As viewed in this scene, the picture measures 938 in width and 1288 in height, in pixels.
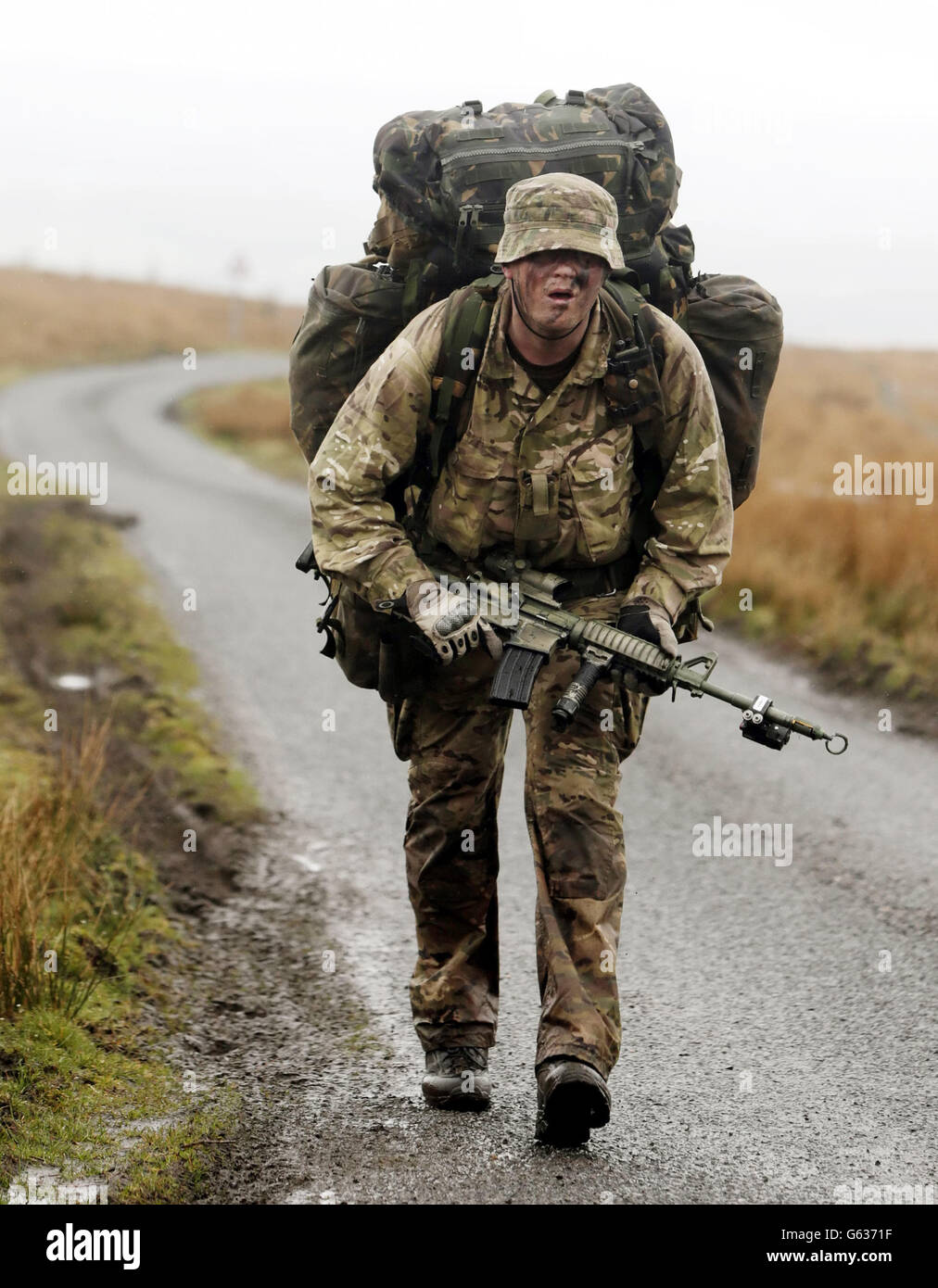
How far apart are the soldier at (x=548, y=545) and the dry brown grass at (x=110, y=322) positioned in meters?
31.2

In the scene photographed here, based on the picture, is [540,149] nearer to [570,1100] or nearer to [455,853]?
[455,853]

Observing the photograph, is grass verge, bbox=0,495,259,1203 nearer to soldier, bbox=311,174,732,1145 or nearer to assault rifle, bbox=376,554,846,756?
soldier, bbox=311,174,732,1145

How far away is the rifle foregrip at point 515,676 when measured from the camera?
3436mm

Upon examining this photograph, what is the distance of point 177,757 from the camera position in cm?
668

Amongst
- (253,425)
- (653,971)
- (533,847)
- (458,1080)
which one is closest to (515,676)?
(533,847)

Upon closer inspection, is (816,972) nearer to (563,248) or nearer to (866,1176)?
(866,1176)

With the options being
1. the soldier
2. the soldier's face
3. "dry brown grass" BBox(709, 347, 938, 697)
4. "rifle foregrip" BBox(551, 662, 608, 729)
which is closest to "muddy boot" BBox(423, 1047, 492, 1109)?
the soldier

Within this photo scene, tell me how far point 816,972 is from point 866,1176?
1.32 meters

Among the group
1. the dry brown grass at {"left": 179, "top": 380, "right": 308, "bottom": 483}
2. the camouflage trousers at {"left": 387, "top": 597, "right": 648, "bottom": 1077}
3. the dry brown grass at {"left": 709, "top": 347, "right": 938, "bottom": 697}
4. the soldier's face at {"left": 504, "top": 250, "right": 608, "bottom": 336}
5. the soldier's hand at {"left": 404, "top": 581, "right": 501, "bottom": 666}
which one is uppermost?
the soldier's face at {"left": 504, "top": 250, "right": 608, "bottom": 336}

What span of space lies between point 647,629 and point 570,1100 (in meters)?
1.05

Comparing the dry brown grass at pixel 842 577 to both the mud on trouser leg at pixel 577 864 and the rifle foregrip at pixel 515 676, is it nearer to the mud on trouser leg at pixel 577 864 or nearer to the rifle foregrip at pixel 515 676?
the mud on trouser leg at pixel 577 864

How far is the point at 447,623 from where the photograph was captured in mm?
3404

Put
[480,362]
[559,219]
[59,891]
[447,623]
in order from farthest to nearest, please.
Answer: [59,891] → [480,362] → [447,623] → [559,219]

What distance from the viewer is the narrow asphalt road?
3.37 m
